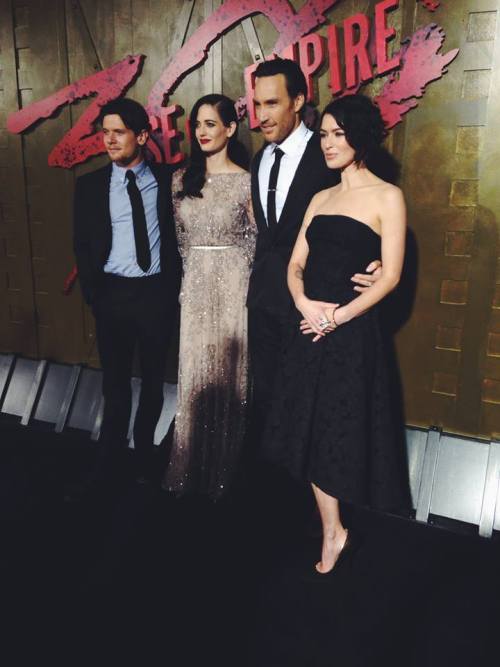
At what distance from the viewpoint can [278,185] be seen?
2641mm

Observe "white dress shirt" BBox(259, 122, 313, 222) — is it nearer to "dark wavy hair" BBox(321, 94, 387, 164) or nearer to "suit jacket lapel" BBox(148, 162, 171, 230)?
"dark wavy hair" BBox(321, 94, 387, 164)

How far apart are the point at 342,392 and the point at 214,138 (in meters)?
1.33

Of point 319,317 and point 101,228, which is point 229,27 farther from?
point 319,317

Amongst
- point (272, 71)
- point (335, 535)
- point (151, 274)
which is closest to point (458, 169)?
point (272, 71)

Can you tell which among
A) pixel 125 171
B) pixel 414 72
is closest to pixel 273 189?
pixel 125 171

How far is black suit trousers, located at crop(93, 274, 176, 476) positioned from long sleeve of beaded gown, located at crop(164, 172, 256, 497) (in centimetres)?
16

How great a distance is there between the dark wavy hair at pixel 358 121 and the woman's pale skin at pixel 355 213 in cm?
3

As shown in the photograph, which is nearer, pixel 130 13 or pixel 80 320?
pixel 130 13

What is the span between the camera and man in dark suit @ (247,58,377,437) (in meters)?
2.56

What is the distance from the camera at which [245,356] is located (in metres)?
2.90

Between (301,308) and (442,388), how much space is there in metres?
1.11

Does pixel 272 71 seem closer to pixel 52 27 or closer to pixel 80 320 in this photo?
pixel 52 27

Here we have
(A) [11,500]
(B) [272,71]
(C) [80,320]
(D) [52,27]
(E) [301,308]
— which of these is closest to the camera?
(E) [301,308]

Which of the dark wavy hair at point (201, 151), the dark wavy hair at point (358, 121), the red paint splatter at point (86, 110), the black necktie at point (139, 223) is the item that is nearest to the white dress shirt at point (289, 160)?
the dark wavy hair at point (201, 151)
